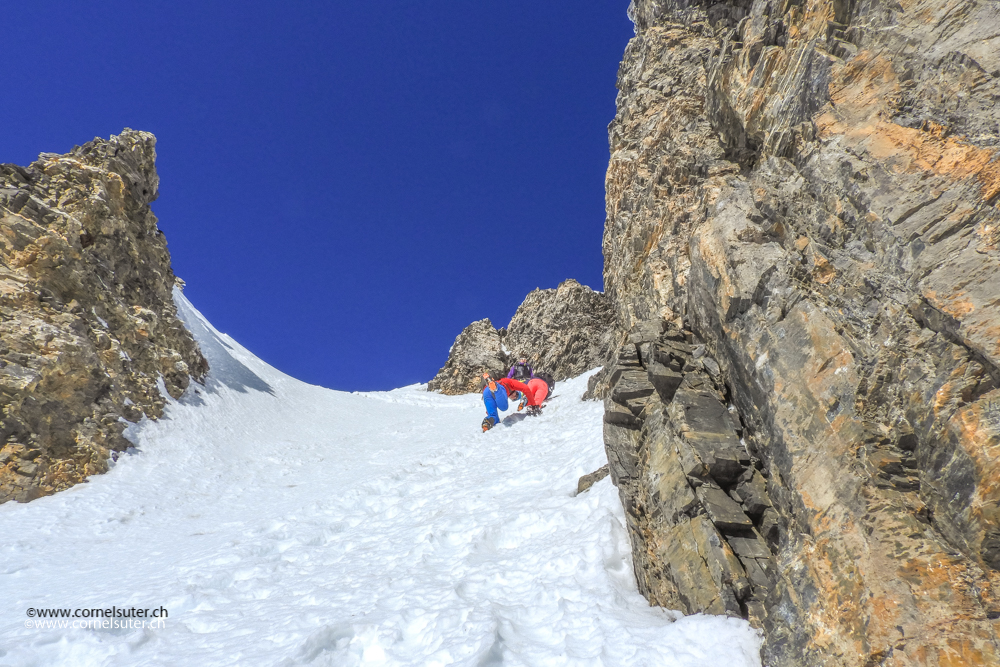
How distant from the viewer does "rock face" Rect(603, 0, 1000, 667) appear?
13.2ft

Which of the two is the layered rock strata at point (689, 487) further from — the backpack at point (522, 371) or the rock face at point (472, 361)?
the rock face at point (472, 361)

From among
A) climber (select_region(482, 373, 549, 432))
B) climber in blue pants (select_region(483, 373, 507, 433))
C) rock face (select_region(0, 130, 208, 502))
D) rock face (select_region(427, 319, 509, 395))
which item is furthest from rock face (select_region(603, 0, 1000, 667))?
rock face (select_region(427, 319, 509, 395))

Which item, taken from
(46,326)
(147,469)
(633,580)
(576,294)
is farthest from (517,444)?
(576,294)

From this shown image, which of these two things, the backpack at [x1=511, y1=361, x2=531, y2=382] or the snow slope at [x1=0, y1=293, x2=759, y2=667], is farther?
the backpack at [x1=511, y1=361, x2=531, y2=382]

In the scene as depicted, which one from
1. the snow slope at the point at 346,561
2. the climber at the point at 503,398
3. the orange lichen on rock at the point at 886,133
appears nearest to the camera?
the orange lichen on rock at the point at 886,133

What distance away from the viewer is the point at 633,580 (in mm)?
7445

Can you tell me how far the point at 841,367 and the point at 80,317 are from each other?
23790 mm

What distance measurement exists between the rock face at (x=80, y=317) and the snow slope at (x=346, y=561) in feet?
4.53

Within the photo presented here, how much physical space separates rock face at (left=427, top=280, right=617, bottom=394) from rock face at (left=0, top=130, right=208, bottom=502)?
2629 cm

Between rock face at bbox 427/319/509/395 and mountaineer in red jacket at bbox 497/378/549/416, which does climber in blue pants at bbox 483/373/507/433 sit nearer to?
mountaineer in red jacket at bbox 497/378/549/416

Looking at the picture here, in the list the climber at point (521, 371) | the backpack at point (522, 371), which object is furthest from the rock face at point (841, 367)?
the backpack at point (522, 371)

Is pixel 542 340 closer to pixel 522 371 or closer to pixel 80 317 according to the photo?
pixel 522 371

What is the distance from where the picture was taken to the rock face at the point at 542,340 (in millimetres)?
40500

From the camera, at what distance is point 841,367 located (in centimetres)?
538
